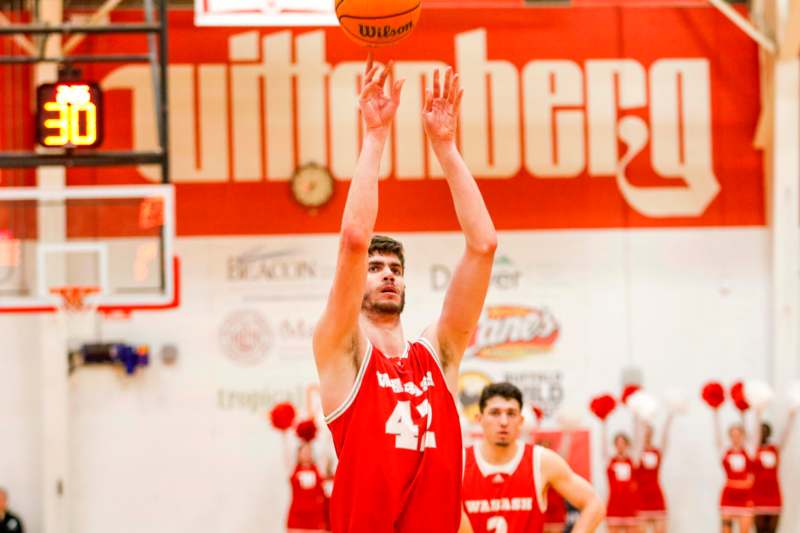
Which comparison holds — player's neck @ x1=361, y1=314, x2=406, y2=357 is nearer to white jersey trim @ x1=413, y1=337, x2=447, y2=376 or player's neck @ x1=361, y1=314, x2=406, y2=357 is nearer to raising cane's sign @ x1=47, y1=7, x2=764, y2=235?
white jersey trim @ x1=413, y1=337, x2=447, y2=376

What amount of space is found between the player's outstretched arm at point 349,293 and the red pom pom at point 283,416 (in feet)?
28.2

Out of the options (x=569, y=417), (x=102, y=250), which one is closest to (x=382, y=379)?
(x=102, y=250)

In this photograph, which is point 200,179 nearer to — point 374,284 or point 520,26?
point 520,26

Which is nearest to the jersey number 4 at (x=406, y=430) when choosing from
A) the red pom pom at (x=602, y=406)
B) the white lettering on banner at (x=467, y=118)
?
the red pom pom at (x=602, y=406)

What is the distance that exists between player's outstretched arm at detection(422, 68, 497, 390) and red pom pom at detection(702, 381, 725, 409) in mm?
9123

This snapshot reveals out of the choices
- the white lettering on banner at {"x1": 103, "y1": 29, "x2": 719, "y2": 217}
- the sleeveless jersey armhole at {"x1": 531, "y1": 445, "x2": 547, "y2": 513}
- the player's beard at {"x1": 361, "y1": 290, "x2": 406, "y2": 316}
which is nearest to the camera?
the player's beard at {"x1": 361, "y1": 290, "x2": 406, "y2": 316}

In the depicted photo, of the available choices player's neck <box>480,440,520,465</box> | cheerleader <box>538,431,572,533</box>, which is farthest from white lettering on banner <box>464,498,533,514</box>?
cheerleader <box>538,431,572,533</box>

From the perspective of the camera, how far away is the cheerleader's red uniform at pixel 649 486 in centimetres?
1259

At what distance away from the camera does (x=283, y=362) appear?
13375mm

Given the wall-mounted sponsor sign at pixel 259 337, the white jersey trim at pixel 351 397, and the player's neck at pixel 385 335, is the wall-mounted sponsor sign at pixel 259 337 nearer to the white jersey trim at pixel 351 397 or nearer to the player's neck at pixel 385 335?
the player's neck at pixel 385 335

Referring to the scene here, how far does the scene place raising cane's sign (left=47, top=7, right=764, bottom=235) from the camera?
44.3ft

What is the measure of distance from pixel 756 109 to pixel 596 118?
1.84 m

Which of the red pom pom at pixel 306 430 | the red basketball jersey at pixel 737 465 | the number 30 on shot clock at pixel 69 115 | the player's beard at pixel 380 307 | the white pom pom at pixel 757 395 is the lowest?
the red basketball jersey at pixel 737 465

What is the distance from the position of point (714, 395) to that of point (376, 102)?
31.4 ft
